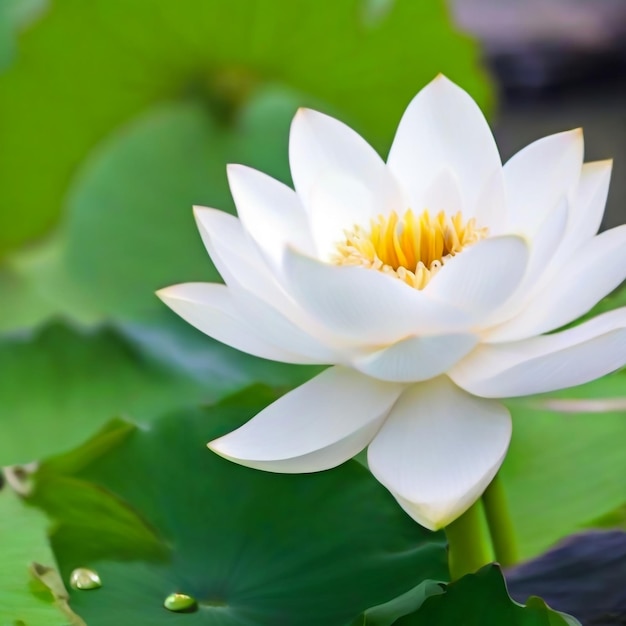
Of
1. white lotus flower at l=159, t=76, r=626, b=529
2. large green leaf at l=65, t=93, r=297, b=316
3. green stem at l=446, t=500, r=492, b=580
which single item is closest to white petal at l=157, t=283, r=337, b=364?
white lotus flower at l=159, t=76, r=626, b=529

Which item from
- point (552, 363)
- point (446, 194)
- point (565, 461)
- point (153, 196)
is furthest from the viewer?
point (153, 196)

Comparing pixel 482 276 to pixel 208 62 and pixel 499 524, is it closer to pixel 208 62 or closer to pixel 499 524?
pixel 499 524

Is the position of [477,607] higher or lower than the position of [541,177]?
lower

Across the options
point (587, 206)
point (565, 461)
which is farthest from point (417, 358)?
point (565, 461)

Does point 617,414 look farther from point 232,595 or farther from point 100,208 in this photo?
point 100,208

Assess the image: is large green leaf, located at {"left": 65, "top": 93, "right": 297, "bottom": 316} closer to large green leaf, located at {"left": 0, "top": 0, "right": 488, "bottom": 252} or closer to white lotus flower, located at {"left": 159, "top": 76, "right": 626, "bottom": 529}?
large green leaf, located at {"left": 0, "top": 0, "right": 488, "bottom": 252}

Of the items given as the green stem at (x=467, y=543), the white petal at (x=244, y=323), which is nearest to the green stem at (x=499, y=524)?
the green stem at (x=467, y=543)
